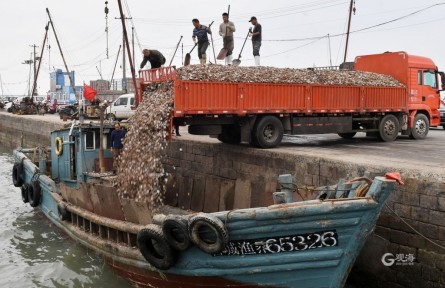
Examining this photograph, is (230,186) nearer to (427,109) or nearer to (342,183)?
(342,183)

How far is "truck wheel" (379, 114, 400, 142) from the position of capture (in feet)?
45.2

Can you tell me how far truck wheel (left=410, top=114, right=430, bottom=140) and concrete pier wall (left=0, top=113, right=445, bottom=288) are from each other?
684 cm

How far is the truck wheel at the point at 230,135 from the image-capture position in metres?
12.0

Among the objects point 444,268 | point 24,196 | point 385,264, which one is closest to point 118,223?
point 385,264

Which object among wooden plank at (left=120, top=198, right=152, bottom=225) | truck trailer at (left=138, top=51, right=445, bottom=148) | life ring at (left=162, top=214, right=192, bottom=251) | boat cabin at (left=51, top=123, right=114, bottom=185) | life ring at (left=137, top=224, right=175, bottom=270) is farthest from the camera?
boat cabin at (left=51, top=123, right=114, bottom=185)

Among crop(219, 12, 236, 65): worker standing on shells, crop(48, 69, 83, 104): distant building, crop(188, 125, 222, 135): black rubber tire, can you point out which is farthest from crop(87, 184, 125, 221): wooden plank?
crop(48, 69, 83, 104): distant building

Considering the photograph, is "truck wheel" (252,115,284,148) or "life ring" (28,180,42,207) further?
"life ring" (28,180,42,207)

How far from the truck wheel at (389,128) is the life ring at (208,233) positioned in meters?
9.23

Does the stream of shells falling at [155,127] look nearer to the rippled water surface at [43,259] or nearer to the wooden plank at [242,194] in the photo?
the wooden plank at [242,194]

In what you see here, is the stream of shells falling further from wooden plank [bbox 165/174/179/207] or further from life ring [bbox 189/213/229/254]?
life ring [bbox 189/213/229/254]

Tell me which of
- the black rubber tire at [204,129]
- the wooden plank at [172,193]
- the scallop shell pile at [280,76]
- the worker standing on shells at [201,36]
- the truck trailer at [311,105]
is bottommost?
the wooden plank at [172,193]

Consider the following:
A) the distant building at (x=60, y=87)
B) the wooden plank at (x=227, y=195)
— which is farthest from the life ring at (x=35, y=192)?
the distant building at (x=60, y=87)

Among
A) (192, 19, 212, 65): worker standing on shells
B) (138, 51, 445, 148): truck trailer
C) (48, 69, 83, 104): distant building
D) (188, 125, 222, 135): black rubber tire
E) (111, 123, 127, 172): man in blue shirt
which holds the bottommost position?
(111, 123, 127, 172): man in blue shirt

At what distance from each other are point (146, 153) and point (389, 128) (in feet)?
27.4
